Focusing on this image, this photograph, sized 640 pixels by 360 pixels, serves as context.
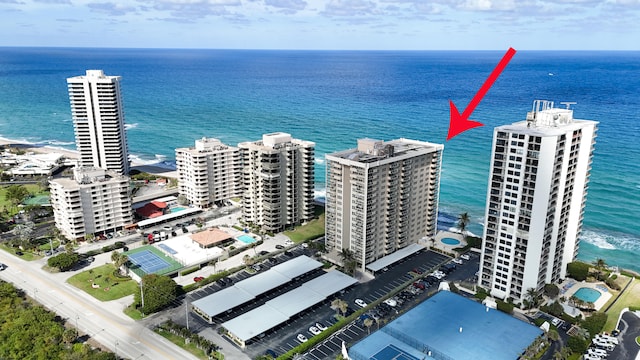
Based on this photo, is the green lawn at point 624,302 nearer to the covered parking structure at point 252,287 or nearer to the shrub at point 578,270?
the shrub at point 578,270

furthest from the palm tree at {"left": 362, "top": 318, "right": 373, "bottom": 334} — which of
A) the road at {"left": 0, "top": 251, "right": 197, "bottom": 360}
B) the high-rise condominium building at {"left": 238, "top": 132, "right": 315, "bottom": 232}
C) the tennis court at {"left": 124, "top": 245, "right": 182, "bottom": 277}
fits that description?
the high-rise condominium building at {"left": 238, "top": 132, "right": 315, "bottom": 232}

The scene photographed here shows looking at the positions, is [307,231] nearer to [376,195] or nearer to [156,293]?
[376,195]

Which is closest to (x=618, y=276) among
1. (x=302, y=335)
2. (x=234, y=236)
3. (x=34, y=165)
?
(x=302, y=335)

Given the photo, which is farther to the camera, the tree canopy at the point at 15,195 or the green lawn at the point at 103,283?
the tree canopy at the point at 15,195

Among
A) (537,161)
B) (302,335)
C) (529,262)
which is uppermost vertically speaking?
(537,161)

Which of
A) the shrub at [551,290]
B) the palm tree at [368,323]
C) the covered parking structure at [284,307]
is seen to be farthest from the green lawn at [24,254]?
the shrub at [551,290]

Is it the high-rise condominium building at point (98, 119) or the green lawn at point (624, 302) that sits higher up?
the high-rise condominium building at point (98, 119)

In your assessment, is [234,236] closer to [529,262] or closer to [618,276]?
[529,262]
